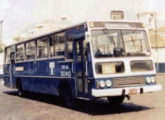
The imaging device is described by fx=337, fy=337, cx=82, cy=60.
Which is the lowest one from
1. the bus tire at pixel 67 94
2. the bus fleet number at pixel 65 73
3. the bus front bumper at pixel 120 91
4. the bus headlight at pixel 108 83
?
the bus tire at pixel 67 94

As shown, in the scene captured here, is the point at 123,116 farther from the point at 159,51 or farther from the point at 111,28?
the point at 159,51

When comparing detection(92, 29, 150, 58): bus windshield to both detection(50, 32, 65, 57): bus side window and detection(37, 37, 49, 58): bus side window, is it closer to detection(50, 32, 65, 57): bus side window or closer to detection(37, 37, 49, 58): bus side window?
detection(50, 32, 65, 57): bus side window

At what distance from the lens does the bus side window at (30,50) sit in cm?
1614

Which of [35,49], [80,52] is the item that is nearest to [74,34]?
[80,52]

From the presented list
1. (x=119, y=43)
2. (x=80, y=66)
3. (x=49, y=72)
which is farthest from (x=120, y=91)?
(x=49, y=72)

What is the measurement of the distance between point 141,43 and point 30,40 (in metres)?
6.87

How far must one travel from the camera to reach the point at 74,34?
12.1 meters

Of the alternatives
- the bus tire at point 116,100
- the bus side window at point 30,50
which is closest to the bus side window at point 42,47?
the bus side window at point 30,50

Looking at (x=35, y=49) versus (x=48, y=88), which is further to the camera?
(x=35, y=49)

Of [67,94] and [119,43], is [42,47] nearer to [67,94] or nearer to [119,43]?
[67,94]

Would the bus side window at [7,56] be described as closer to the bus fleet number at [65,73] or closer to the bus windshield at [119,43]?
the bus fleet number at [65,73]

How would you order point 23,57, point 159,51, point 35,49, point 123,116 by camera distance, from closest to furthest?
point 123,116 < point 35,49 < point 23,57 < point 159,51

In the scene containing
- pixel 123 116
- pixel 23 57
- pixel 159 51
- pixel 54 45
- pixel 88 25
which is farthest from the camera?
pixel 159 51

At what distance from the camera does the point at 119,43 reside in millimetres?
11219
